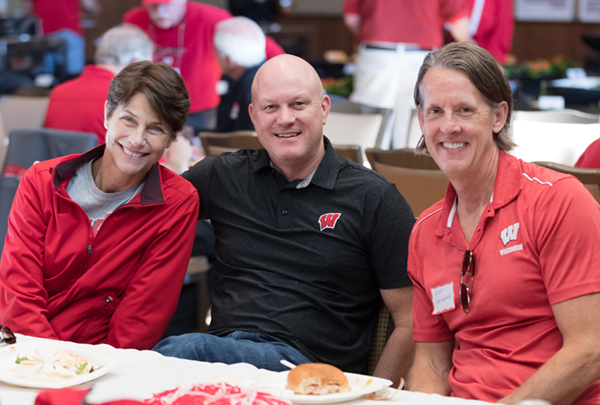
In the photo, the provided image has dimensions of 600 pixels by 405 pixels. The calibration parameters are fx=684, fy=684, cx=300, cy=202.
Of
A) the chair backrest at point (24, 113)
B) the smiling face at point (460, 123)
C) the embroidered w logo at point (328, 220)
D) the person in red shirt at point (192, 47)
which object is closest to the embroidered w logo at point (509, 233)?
the smiling face at point (460, 123)

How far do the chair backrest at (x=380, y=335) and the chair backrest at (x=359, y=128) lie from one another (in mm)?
1934

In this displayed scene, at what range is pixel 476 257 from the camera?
167 cm

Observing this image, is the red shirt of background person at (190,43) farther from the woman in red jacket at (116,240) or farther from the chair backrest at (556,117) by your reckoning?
the woman in red jacket at (116,240)

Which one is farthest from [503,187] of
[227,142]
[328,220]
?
[227,142]

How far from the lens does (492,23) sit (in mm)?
6500

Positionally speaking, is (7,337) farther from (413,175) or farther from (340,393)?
(413,175)

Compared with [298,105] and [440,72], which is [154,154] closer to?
[298,105]

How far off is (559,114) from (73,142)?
2555 millimetres

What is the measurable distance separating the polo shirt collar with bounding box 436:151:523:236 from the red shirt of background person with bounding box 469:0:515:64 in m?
4.98

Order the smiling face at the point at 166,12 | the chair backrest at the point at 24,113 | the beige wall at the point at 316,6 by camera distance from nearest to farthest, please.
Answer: the chair backrest at the point at 24,113 < the smiling face at the point at 166,12 < the beige wall at the point at 316,6

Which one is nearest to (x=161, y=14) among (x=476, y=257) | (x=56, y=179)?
(x=56, y=179)

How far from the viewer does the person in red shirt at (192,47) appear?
5930 mm

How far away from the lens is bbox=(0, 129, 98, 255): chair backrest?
3.12m

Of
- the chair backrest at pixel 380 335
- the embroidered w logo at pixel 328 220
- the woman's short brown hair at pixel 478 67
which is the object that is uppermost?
the woman's short brown hair at pixel 478 67
